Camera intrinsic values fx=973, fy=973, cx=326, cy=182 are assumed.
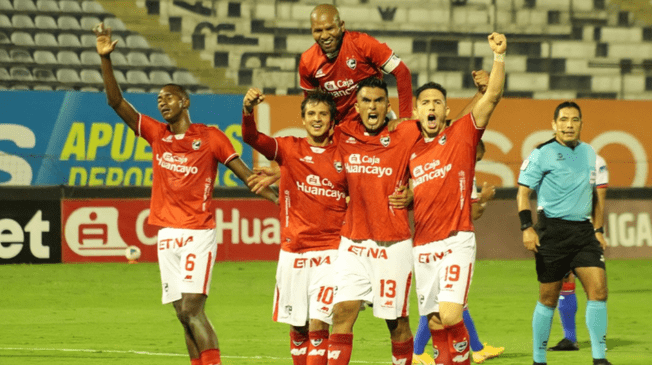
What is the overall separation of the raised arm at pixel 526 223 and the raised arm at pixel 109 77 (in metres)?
3.02

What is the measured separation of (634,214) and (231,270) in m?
7.14

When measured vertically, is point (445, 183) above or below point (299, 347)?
above

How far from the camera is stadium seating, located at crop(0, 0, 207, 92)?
59.0 feet

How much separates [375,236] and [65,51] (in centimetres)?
1363

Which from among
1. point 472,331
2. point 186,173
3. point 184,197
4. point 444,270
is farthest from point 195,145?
point 472,331

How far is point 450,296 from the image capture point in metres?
6.07

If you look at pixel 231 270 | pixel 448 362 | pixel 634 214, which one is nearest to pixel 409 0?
pixel 634 214

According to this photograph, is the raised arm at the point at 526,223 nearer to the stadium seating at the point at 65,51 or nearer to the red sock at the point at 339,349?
the red sock at the point at 339,349

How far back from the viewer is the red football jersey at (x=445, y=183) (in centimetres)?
614

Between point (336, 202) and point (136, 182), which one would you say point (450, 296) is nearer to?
point (336, 202)

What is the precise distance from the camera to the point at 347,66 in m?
6.85

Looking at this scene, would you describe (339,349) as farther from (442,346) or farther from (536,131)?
(536,131)

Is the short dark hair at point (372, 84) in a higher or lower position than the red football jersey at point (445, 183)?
higher

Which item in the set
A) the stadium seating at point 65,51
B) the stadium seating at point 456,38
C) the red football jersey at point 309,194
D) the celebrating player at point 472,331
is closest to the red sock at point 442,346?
the red football jersey at point 309,194
